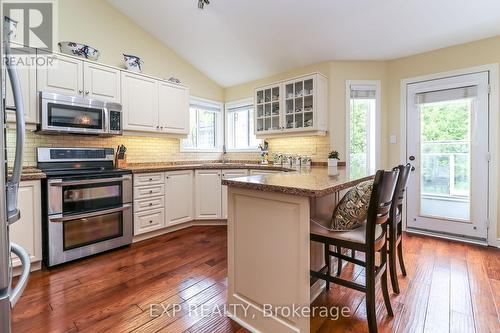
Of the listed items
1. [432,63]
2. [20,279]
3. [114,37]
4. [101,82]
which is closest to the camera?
[20,279]

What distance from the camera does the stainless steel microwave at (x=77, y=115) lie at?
2.52m

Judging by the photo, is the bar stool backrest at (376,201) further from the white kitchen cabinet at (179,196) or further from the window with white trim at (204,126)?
the window with white trim at (204,126)

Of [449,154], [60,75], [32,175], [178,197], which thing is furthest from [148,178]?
[449,154]

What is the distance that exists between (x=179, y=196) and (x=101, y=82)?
5.69 ft

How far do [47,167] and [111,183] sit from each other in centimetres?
65

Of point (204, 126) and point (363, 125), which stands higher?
point (204, 126)

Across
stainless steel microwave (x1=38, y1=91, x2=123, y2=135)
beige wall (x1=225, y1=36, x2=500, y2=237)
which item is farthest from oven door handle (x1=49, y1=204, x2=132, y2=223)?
beige wall (x1=225, y1=36, x2=500, y2=237)

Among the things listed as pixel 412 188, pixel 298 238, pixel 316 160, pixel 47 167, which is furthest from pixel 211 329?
pixel 412 188

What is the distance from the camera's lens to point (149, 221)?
3.21 meters

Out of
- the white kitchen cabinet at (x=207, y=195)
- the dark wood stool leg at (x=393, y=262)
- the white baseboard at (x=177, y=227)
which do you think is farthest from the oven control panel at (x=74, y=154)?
A: the dark wood stool leg at (x=393, y=262)

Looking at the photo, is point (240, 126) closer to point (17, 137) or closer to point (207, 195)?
point (207, 195)

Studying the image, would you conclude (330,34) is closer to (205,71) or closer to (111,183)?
(205,71)

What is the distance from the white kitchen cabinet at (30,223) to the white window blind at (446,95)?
179 inches

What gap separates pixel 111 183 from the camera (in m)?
2.79
